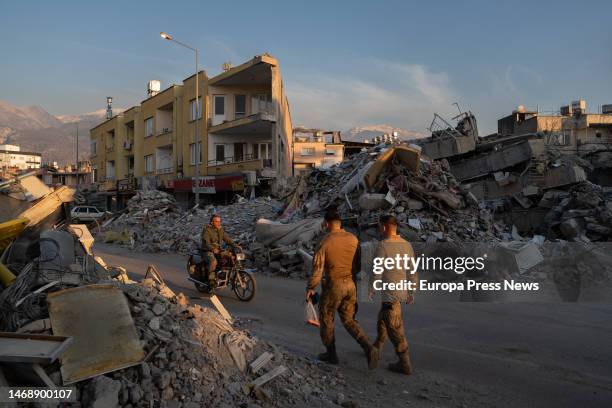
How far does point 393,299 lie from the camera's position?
18.3 ft

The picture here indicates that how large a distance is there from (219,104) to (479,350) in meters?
32.1

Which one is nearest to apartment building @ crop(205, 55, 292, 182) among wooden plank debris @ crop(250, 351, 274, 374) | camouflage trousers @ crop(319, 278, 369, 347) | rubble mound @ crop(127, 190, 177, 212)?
rubble mound @ crop(127, 190, 177, 212)

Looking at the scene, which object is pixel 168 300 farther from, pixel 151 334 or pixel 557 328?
pixel 557 328

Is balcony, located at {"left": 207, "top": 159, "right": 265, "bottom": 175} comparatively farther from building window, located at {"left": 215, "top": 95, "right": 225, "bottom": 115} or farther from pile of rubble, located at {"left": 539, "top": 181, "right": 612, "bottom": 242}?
pile of rubble, located at {"left": 539, "top": 181, "right": 612, "bottom": 242}

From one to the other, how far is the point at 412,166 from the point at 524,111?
3488 cm

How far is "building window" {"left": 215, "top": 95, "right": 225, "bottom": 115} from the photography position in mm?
35750

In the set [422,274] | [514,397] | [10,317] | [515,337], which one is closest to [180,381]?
[10,317]

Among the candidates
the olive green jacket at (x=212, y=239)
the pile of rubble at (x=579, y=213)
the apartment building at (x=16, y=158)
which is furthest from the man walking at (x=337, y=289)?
the apartment building at (x=16, y=158)

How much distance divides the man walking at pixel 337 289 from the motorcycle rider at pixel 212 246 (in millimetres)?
4454

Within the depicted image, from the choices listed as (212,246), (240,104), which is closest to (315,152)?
(240,104)

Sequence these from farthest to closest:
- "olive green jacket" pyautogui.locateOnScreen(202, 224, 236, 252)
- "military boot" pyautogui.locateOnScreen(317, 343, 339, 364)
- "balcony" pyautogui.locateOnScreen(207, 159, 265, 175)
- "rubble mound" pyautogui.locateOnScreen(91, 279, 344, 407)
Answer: "balcony" pyautogui.locateOnScreen(207, 159, 265, 175)
"olive green jacket" pyautogui.locateOnScreen(202, 224, 236, 252)
"military boot" pyautogui.locateOnScreen(317, 343, 339, 364)
"rubble mound" pyautogui.locateOnScreen(91, 279, 344, 407)

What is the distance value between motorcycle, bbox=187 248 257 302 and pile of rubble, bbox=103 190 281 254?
7242 mm

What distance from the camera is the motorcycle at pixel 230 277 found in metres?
9.72

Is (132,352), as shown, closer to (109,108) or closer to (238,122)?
(238,122)
